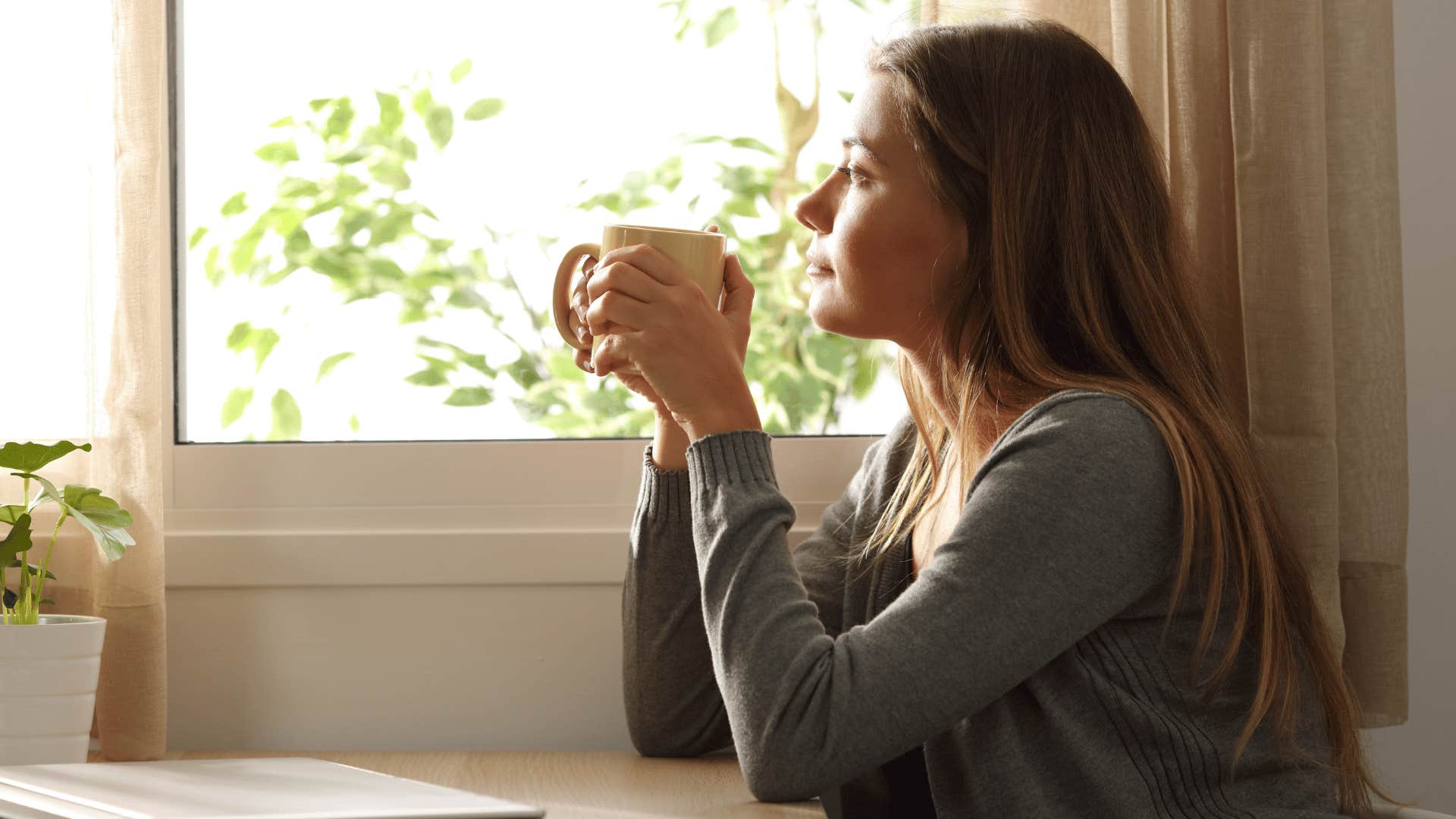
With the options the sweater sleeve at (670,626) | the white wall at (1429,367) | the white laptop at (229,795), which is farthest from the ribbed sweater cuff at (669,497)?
the white wall at (1429,367)

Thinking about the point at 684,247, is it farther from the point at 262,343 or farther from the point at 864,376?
the point at 262,343

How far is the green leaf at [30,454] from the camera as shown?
3.59 ft

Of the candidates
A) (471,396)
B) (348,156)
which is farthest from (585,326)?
(348,156)

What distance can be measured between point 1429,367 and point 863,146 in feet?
2.20

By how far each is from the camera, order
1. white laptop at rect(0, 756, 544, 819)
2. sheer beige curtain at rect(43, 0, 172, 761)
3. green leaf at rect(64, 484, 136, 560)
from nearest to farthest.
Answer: white laptop at rect(0, 756, 544, 819) → green leaf at rect(64, 484, 136, 560) → sheer beige curtain at rect(43, 0, 172, 761)

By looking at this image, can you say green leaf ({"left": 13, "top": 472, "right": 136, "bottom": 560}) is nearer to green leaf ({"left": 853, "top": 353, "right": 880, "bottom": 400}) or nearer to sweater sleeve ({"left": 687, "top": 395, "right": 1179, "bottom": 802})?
sweater sleeve ({"left": 687, "top": 395, "right": 1179, "bottom": 802})

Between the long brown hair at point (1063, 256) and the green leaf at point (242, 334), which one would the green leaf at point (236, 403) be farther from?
the long brown hair at point (1063, 256)

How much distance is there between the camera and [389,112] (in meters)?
1.42

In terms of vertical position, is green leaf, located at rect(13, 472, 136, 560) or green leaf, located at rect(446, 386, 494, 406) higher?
green leaf, located at rect(446, 386, 494, 406)

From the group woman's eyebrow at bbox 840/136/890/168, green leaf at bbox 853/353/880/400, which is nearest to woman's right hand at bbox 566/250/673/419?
woman's eyebrow at bbox 840/136/890/168

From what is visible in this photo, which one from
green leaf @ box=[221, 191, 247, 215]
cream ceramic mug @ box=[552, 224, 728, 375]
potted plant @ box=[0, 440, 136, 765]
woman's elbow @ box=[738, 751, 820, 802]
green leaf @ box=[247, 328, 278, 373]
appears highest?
green leaf @ box=[221, 191, 247, 215]

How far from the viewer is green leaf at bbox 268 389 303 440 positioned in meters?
1.41

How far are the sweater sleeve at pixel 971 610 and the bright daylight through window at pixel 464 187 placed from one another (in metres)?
0.55

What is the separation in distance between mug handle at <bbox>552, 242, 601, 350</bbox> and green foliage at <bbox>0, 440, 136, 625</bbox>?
1.29 feet
